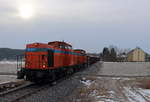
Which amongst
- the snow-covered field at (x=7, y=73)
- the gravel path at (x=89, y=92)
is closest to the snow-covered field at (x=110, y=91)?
the gravel path at (x=89, y=92)

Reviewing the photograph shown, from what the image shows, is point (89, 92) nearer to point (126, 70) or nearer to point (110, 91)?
point (110, 91)

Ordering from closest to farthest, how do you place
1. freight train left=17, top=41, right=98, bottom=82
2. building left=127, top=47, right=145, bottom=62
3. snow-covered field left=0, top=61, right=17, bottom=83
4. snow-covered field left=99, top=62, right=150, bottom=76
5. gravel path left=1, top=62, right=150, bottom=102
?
gravel path left=1, top=62, right=150, bottom=102 < freight train left=17, top=41, right=98, bottom=82 < snow-covered field left=0, top=61, right=17, bottom=83 < snow-covered field left=99, top=62, right=150, bottom=76 < building left=127, top=47, right=145, bottom=62

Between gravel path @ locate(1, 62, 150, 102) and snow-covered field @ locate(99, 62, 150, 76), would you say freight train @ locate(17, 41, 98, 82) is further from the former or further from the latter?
snow-covered field @ locate(99, 62, 150, 76)

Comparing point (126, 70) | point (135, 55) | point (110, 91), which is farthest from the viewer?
point (135, 55)

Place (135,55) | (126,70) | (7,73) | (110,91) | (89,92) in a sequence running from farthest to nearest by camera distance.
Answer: (135,55)
(126,70)
(7,73)
(110,91)
(89,92)

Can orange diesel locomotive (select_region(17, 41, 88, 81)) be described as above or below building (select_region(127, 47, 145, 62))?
below

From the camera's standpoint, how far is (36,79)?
16.7m

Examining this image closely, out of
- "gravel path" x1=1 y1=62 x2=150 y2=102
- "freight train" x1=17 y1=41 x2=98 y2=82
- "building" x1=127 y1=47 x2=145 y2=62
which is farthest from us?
"building" x1=127 y1=47 x2=145 y2=62

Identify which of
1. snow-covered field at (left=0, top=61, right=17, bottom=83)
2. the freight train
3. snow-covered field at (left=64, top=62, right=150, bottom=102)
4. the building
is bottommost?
snow-covered field at (left=64, top=62, right=150, bottom=102)

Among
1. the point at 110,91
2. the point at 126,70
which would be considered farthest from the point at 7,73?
the point at 126,70

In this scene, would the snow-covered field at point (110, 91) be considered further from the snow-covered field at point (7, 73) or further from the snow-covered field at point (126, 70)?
Answer: the snow-covered field at point (126, 70)

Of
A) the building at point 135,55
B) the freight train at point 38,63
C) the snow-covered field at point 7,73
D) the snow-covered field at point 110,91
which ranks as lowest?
the snow-covered field at point 110,91

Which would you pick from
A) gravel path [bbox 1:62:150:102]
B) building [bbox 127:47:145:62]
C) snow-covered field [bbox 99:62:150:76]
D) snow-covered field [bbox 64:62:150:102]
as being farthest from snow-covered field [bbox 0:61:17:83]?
building [bbox 127:47:145:62]

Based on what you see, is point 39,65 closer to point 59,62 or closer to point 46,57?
point 46,57
